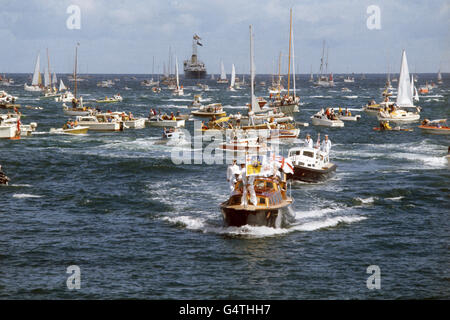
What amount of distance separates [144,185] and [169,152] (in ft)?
64.5

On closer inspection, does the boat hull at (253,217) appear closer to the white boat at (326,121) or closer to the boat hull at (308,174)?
the boat hull at (308,174)

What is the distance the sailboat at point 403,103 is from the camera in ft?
357

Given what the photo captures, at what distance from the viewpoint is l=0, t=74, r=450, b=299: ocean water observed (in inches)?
1144

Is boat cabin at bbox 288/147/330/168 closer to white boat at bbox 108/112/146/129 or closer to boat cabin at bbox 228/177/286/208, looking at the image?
boat cabin at bbox 228/177/286/208

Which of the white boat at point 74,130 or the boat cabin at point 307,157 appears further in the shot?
the white boat at point 74,130

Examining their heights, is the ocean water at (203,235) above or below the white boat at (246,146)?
below

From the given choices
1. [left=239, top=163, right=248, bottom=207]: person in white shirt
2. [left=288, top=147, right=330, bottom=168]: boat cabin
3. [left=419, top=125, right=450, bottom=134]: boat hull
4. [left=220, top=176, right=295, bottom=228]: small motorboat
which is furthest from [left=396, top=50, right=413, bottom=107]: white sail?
[left=239, top=163, right=248, bottom=207]: person in white shirt

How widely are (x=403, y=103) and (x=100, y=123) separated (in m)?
63.4

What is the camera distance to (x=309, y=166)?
51.8 m

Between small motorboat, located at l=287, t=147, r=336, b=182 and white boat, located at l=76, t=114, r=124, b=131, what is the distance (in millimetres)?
44187

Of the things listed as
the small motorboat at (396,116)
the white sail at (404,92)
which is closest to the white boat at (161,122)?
the small motorboat at (396,116)

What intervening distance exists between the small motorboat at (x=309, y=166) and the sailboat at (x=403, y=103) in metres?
58.8
